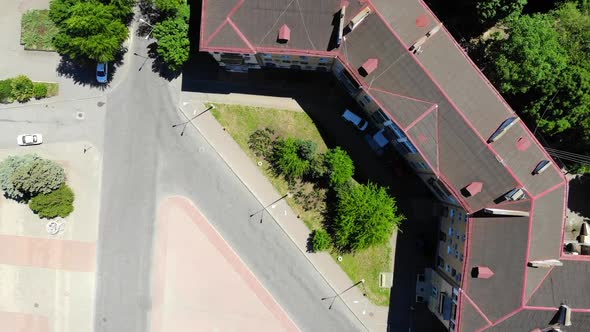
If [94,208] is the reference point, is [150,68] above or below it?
above

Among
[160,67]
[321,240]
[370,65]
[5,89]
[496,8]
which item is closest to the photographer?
[370,65]

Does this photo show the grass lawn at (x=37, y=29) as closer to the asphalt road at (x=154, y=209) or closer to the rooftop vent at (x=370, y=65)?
the asphalt road at (x=154, y=209)

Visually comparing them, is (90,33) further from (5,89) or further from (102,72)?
(5,89)

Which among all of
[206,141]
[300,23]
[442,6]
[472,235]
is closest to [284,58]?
[300,23]

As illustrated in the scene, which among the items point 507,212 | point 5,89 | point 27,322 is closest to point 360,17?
point 507,212

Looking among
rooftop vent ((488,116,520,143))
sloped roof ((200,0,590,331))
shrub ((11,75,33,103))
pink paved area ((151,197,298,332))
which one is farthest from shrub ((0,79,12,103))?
rooftop vent ((488,116,520,143))

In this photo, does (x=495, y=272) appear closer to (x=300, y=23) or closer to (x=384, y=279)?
(x=384, y=279)
